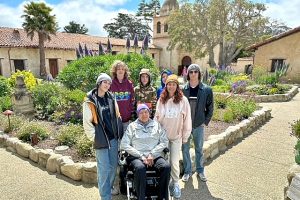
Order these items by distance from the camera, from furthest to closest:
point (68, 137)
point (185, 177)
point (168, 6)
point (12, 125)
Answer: point (168, 6)
point (12, 125)
point (68, 137)
point (185, 177)

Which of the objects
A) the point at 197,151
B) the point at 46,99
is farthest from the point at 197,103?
the point at 46,99

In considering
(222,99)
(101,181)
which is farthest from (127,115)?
(222,99)

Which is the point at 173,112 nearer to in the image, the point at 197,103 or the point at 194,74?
the point at 197,103

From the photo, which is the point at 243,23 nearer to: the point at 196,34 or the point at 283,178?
the point at 196,34

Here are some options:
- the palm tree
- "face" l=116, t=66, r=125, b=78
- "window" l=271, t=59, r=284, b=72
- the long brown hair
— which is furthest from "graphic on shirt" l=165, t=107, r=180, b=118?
the palm tree

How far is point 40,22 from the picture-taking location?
22016 millimetres

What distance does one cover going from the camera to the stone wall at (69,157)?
13.5 ft

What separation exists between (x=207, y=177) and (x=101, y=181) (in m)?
1.98

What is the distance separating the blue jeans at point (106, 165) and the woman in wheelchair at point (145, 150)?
0.15 meters

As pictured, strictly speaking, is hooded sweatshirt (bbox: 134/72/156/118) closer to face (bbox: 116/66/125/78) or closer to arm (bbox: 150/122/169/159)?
face (bbox: 116/66/125/78)

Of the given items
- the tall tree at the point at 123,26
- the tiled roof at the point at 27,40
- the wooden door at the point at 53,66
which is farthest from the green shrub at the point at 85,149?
the tall tree at the point at 123,26

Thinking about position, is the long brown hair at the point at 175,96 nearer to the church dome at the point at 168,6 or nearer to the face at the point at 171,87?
the face at the point at 171,87

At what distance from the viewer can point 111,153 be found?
336 cm

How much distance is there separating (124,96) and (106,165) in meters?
1.08
